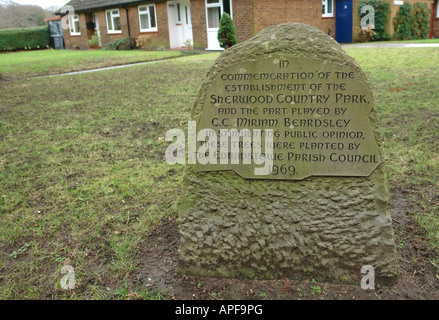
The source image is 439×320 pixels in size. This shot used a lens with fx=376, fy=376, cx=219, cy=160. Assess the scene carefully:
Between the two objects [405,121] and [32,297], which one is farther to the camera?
[405,121]

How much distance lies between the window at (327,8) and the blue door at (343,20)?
30 centimetres

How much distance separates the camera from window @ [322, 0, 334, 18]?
70.1 ft

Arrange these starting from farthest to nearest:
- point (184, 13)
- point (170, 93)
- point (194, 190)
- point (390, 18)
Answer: point (184, 13)
point (390, 18)
point (170, 93)
point (194, 190)

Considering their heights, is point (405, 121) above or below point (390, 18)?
below

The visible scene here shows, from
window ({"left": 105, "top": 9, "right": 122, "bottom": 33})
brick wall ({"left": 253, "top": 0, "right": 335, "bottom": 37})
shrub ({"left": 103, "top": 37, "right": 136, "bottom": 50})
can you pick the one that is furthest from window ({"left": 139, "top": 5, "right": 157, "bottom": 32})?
brick wall ({"left": 253, "top": 0, "right": 335, "bottom": 37})

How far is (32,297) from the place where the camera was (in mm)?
2654

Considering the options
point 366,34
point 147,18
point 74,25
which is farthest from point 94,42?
point 366,34

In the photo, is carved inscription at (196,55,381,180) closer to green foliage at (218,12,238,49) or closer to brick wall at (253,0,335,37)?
green foliage at (218,12,238,49)

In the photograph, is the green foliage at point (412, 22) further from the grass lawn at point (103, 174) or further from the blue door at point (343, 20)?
the grass lawn at point (103, 174)

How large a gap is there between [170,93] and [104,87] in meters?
2.42

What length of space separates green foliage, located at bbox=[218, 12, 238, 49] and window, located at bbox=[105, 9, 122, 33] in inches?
436

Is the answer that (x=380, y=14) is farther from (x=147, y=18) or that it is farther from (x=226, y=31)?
(x=147, y=18)

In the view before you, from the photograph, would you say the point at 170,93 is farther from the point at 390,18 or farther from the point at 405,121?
the point at 390,18
